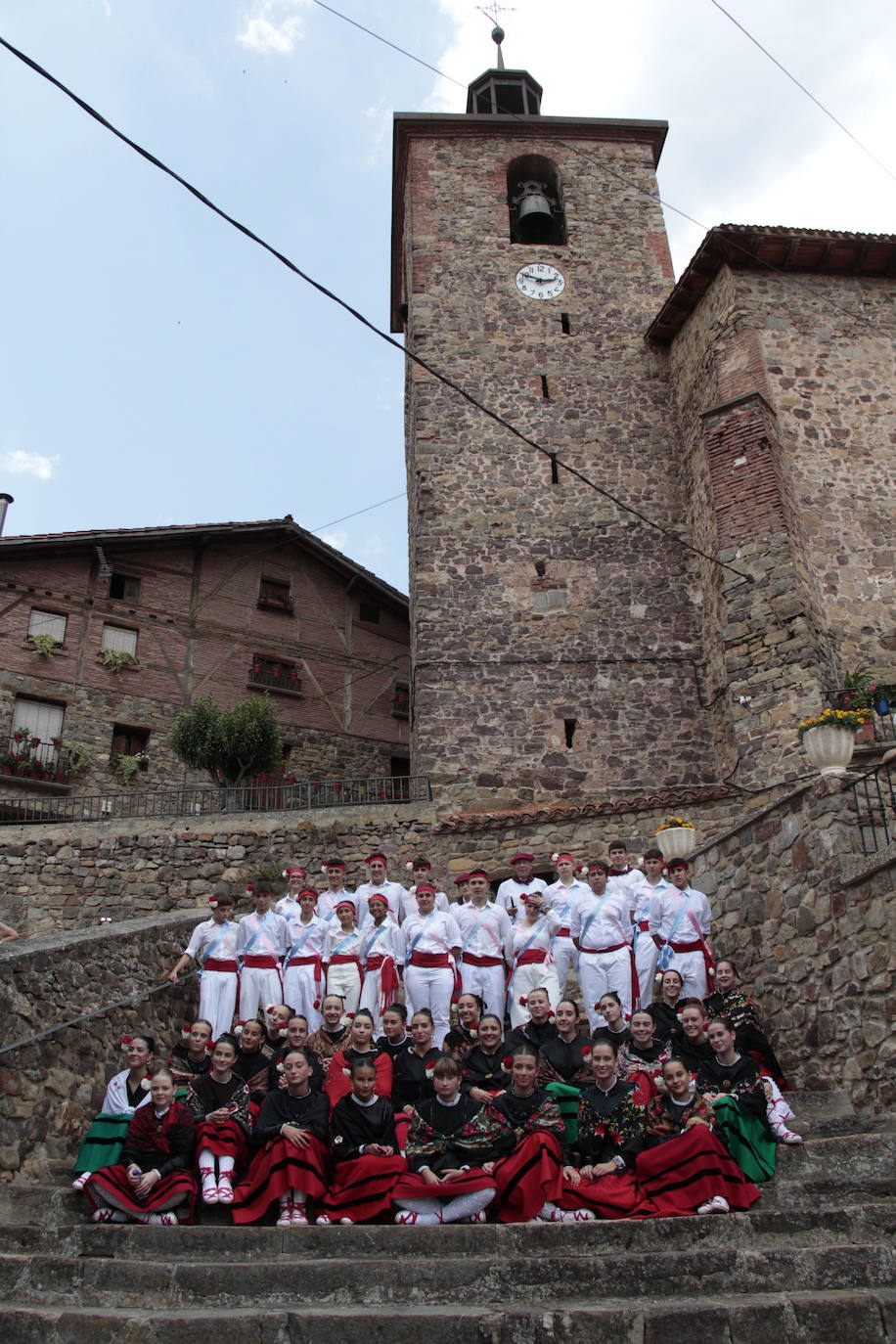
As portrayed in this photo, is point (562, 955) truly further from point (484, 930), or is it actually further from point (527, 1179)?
point (527, 1179)

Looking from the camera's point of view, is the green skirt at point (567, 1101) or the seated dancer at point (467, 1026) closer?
the green skirt at point (567, 1101)

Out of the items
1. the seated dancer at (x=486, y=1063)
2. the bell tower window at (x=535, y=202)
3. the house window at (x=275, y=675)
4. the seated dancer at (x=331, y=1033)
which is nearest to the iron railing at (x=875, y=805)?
the seated dancer at (x=486, y=1063)

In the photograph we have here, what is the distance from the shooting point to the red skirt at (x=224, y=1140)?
602 centimetres

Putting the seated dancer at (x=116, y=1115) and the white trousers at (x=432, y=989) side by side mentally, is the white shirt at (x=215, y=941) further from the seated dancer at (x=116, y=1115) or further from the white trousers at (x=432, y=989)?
the seated dancer at (x=116, y=1115)

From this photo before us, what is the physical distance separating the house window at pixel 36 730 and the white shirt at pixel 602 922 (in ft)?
41.5

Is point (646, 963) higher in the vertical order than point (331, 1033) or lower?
higher

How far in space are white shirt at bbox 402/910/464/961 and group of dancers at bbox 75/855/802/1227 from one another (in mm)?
1101

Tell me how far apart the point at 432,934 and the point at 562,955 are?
1104 mm

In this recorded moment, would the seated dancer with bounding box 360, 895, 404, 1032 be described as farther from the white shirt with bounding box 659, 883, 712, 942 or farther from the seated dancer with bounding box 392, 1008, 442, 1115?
the white shirt with bounding box 659, 883, 712, 942

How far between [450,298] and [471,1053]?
1496cm

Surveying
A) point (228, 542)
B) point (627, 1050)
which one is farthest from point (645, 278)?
point (627, 1050)

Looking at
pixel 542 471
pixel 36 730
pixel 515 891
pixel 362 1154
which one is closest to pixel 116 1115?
pixel 362 1154

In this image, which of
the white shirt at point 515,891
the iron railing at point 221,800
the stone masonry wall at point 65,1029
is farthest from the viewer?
the iron railing at point 221,800

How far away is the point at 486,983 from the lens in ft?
29.1
